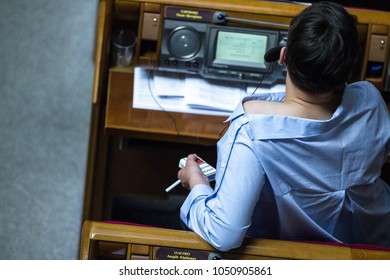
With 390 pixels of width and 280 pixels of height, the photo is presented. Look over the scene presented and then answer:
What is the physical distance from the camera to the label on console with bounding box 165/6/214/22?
2.09m

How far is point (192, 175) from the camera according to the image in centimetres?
172

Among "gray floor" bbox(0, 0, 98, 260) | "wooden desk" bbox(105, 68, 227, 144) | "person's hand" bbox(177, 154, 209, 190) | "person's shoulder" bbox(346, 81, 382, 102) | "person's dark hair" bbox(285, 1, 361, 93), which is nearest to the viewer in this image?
"person's dark hair" bbox(285, 1, 361, 93)

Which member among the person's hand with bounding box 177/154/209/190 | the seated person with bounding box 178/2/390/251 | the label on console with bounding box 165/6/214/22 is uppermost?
the label on console with bounding box 165/6/214/22

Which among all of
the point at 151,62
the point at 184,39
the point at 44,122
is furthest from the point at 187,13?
the point at 44,122

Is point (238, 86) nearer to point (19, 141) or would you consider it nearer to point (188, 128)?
point (188, 128)

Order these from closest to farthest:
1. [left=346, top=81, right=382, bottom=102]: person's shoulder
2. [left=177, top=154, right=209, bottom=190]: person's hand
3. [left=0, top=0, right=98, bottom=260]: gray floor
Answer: [left=346, top=81, right=382, bottom=102]: person's shoulder
[left=177, top=154, right=209, bottom=190]: person's hand
[left=0, top=0, right=98, bottom=260]: gray floor

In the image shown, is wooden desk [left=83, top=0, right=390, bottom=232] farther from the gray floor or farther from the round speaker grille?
the gray floor

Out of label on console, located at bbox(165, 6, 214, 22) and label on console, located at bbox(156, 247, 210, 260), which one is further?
label on console, located at bbox(165, 6, 214, 22)

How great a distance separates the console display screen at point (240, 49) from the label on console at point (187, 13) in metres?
0.06

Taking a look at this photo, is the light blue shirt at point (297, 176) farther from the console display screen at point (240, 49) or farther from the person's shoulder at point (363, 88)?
the console display screen at point (240, 49)

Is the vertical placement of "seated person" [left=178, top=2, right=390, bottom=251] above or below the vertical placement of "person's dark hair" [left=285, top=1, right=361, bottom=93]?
below

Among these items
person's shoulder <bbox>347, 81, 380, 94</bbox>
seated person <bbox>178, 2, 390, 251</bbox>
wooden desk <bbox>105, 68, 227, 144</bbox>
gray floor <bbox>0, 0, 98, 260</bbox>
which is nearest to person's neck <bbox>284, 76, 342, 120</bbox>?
seated person <bbox>178, 2, 390, 251</bbox>

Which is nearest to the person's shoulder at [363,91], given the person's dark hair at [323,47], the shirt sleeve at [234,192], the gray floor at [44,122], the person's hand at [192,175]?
the person's dark hair at [323,47]
